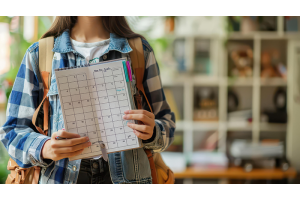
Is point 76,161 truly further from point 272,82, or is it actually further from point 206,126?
point 272,82

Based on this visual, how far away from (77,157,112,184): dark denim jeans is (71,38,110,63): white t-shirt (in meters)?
0.30

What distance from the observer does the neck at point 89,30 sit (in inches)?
31.7

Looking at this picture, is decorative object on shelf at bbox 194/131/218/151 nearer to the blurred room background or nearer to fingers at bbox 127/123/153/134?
the blurred room background

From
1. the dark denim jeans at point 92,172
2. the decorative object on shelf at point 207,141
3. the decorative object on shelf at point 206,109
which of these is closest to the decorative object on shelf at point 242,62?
the decorative object on shelf at point 206,109

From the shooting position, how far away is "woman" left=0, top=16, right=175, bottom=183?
2.21 ft

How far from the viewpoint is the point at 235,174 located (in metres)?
2.40

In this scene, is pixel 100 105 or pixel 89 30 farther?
pixel 89 30

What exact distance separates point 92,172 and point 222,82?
199cm

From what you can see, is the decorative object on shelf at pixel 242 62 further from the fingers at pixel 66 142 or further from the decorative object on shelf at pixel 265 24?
the fingers at pixel 66 142

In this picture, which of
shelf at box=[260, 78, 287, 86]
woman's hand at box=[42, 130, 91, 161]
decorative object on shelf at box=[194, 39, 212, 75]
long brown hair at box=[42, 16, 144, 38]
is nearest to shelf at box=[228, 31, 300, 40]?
decorative object on shelf at box=[194, 39, 212, 75]

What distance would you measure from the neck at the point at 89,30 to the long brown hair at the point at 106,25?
17mm

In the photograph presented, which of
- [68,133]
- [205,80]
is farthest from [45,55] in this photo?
[205,80]
